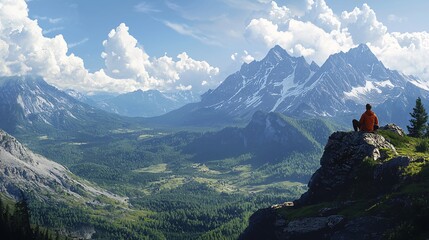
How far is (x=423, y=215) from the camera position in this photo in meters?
36.3

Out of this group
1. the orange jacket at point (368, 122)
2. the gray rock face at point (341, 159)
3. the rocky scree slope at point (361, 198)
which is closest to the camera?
the rocky scree slope at point (361, 198)

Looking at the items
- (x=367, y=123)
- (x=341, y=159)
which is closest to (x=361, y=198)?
(x=341, y=159)

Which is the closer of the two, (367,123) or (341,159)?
(367,123)

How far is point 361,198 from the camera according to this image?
55.1 metres

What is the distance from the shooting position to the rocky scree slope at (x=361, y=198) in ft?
142

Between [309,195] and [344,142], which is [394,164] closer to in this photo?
[344,142]

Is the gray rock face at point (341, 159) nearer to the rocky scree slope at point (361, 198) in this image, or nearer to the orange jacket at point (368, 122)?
the rocky scree slope at point (361, 198)

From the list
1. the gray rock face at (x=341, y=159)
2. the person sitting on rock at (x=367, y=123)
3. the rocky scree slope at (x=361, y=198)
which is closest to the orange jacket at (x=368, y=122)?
the person sitting on rock at (x=367, y=123)

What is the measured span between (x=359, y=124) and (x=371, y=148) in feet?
17.1

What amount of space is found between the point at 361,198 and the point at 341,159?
401 inches

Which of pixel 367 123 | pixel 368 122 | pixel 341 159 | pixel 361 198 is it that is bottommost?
pixel 361 198

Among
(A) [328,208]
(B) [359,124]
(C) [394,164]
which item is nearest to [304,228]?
(A) [328,208]

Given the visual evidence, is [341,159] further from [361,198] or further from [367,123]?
[361,198]

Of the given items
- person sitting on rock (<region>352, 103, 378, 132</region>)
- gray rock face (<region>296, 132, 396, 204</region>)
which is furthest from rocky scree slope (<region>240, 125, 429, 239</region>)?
person sitting on rock (<region>352, 103, 378, 132</region>)
